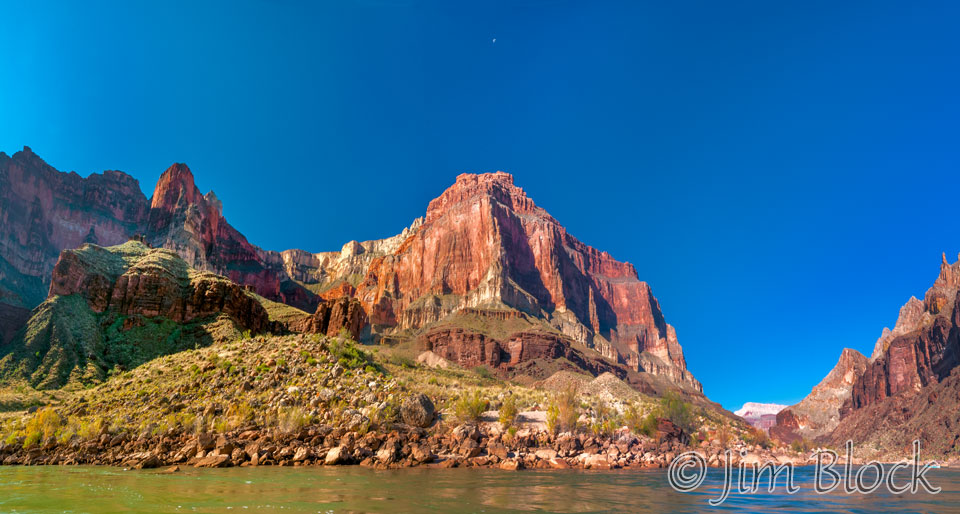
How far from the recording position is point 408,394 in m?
43.2

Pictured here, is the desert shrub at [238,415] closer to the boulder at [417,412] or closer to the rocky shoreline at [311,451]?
the rocky shoreline at [311,451]

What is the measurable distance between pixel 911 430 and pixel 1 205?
274938mm

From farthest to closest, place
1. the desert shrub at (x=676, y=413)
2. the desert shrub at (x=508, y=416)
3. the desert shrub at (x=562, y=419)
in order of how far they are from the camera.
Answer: the desert shrub at (x=676, y=413) → the desert shrub at (x=562, y=419) → the desert shrub at (x=508, y=416)

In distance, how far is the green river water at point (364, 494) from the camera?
56.0 ft

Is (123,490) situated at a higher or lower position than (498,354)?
lower

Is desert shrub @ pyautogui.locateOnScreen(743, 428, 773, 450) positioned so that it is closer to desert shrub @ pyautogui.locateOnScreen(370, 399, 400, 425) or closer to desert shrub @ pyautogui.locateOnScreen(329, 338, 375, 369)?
desert shrub @ pyautogui.locateOnScreen(329, 338, 375, 369)

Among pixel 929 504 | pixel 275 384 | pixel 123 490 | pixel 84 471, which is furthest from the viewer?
pixel 275 384

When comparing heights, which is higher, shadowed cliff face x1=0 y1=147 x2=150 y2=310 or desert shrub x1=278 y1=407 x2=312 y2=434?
shadowed cliff face x1=0 y1=147 x2=150 y2=310

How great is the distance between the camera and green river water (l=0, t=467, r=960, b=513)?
17.1 metres

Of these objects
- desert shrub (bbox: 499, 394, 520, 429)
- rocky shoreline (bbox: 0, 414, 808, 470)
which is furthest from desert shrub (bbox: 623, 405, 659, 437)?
rocky shoreline (bbox: 0, 414, 808, 470)

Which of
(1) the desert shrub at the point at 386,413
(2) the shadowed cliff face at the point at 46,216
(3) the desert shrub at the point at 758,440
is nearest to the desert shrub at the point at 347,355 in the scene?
(1) the desert shrub at the point at 386,413

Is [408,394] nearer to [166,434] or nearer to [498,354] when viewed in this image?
[166,434]

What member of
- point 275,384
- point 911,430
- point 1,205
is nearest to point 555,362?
point 911,430

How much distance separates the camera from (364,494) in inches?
786
